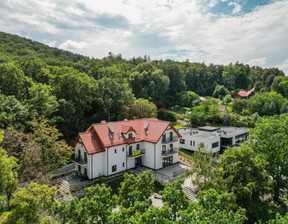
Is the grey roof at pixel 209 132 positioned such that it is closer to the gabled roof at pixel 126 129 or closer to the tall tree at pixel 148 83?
the gabled roof at pixel 126 129

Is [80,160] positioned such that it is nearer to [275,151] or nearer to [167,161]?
[167,161]

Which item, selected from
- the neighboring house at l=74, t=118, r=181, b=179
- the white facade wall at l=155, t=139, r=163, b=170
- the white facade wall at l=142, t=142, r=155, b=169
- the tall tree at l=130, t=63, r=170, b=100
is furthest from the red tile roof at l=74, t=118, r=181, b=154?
the tall tree at l=130, t=63, r=170, b=100

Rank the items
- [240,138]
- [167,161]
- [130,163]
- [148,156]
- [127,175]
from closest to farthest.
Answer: [127,175] → [130,163] → [148,156] → [167,161] → [240,138]

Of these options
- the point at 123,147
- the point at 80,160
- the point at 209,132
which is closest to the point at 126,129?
the point at 123,147

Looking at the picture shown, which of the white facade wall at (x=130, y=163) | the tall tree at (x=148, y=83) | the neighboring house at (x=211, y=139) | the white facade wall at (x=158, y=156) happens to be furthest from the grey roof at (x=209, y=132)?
the tall tree at (x=148, y=83)

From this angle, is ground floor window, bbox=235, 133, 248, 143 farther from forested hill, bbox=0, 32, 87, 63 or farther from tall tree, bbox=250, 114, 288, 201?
forested hill, bbox=0, 32, 87, 63

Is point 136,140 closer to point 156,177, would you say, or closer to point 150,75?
point 156,177
